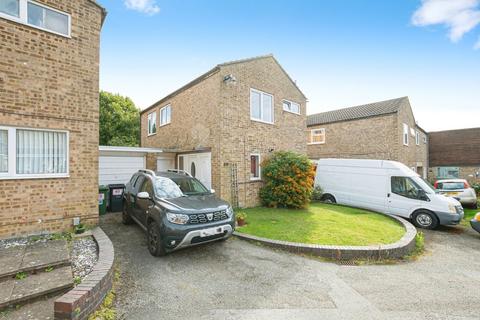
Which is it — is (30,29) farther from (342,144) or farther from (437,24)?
(342,144)

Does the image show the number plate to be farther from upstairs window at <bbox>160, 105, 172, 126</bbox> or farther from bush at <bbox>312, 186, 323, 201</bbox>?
upstairs window at <bbox>160, 105, 172, 126</bbox>

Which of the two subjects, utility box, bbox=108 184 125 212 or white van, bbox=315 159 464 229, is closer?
white van, bbox=315 159 464 229

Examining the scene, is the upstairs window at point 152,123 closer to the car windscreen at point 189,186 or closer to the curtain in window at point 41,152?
the curtain in window at point 41,152

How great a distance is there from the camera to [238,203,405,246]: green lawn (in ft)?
19.0

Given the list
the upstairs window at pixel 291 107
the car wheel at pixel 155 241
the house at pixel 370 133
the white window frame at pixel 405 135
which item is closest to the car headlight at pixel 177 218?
the car wheel at pixel 155 241

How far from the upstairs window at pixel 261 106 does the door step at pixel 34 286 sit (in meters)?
8.66

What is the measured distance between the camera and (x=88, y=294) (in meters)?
2.88

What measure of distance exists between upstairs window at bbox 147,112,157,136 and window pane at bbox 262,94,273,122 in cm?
820

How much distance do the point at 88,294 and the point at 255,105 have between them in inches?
371

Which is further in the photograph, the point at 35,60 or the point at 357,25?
the point at 357,25

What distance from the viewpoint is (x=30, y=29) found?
5180 mm

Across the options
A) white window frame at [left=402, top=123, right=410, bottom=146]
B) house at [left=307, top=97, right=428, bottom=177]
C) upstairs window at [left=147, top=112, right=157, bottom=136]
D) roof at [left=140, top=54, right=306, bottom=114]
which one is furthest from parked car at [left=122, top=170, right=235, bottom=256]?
white window frame at [left=402, top=123, right=410, bottom=146]

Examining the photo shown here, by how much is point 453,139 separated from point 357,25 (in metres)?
23.2

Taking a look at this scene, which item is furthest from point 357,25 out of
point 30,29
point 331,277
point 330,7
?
point 30,29
